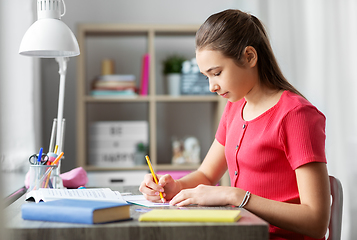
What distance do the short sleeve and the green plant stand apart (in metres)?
1.75

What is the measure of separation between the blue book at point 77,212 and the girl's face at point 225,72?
1.61 ft

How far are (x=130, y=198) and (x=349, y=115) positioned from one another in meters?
1.02

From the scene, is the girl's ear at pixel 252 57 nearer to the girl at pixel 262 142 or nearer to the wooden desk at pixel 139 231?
the girl at pixel 262 142

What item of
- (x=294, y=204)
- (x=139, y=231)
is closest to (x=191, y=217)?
(x=139, y=231)

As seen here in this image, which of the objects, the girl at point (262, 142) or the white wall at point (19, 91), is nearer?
the girl at point (262, 142)

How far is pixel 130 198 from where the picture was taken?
1229 millimetres

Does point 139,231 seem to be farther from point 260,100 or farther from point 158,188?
point 260,100

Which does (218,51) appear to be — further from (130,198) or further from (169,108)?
(169,108)

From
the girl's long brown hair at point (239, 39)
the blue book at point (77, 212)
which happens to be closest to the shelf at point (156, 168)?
the girl's long brown hair at point (239, 39)

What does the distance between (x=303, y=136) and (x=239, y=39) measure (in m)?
0.34

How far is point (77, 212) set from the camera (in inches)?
33.7

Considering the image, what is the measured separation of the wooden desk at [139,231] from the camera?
83cm

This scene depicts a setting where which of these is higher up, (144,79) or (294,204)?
(144,79)

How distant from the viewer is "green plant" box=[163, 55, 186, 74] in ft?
9.37
